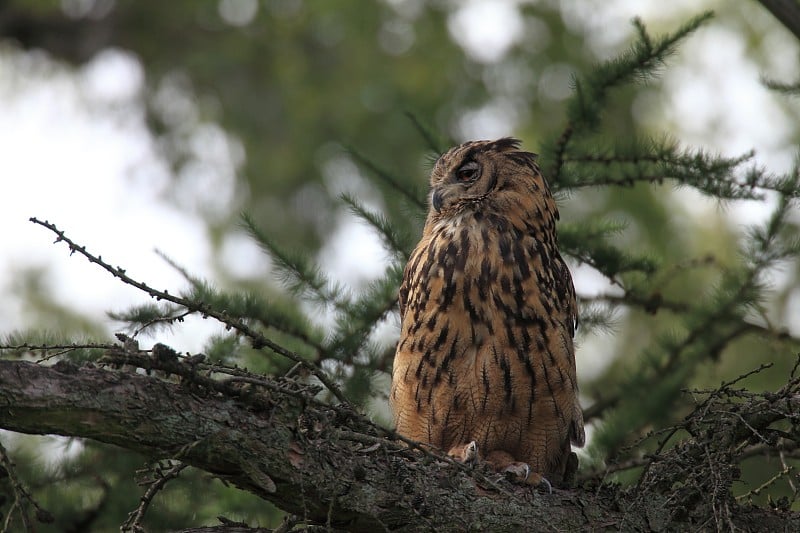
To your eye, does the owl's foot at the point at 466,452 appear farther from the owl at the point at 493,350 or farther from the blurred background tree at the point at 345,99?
the blurred background tree at the point at 345,99

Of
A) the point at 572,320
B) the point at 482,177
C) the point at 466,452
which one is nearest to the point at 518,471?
the point at 466,452

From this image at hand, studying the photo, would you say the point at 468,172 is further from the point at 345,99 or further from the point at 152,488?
the point at 345,99

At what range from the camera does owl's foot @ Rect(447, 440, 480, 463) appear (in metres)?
2.87

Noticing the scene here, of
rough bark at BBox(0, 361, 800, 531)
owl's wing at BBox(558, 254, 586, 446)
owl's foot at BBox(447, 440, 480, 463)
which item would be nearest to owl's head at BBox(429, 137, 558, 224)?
owl's wing at BBox(558, 254, 586, 446)

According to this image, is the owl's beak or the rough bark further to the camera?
the owl's beak

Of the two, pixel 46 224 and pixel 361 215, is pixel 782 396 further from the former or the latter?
pixel 46 224

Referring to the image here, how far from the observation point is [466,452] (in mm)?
2928

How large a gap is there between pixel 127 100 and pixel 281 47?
1703mm

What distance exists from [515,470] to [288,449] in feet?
3.46

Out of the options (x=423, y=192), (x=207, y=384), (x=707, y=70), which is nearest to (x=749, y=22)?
(x=707, y=70)

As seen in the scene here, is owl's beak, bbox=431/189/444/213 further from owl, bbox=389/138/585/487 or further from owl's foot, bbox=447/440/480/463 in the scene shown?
owl's foot, bbox=447/440/480/463

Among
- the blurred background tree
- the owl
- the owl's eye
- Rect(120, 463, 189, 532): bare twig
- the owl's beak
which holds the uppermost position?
the blurred background tree

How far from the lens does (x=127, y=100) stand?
29.8 feet

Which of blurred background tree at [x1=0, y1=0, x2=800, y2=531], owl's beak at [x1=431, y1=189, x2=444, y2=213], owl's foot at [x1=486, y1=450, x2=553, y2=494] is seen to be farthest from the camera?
blurred background tree at [x1=0, y1=0, x2=800, y2=531]
